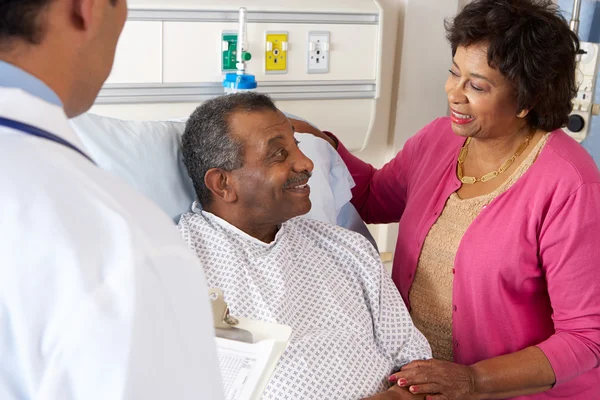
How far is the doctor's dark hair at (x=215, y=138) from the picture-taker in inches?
69.7

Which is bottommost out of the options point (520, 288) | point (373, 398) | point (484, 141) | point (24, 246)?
point (373, 398)

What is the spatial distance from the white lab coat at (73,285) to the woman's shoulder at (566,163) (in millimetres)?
1281

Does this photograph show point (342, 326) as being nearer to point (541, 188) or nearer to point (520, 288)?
point (520, 288)

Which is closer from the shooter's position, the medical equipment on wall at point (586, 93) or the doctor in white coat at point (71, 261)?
the doctor in white coat at point (71, 261)

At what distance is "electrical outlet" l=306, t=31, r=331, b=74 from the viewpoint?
99.0 inches

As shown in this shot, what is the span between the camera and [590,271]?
168cm

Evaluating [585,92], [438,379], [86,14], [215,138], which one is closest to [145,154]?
[215,138]

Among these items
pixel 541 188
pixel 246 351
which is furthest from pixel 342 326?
pixel 246 351

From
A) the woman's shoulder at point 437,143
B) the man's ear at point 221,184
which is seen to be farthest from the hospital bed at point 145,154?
the woman's shoulder at point 437,143

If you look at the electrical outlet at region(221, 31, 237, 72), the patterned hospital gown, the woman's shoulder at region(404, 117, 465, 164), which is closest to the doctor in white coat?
the patterned hospital gown

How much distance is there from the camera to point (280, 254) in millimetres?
1756

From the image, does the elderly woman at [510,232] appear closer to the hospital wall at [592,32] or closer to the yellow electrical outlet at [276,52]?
the yellow electrical outlet at [276,52]

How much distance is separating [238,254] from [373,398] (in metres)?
0.44

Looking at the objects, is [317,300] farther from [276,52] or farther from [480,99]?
[276,52]
